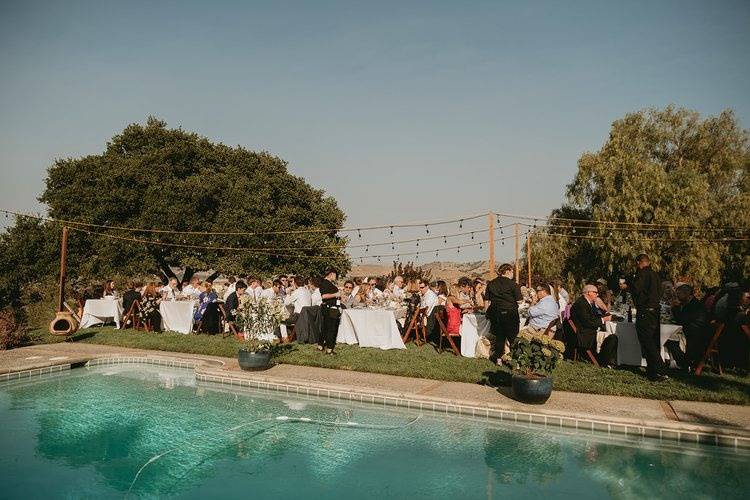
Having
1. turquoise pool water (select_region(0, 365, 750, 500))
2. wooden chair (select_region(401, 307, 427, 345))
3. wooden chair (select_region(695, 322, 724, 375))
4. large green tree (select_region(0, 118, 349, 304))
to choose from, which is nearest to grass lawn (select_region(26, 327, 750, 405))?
wooden chair (select_region(695, 322, 724, 375))

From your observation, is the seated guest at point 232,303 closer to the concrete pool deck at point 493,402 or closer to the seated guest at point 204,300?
the seated guest at point 204,300

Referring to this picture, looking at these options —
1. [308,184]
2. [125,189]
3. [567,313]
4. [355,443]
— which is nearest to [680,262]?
[567,313]

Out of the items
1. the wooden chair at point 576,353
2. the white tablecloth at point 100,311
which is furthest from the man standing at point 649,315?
the white tablecloth at point 100,311

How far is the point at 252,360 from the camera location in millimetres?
9648

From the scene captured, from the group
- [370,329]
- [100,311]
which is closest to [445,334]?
[370,329]

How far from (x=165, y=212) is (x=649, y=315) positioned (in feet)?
80.9

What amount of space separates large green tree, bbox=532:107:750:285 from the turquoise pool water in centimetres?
2324

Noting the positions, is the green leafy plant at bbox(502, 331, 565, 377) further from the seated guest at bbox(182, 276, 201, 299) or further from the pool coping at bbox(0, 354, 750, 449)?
the seated guest at bbox(182, 276, 201, 299)

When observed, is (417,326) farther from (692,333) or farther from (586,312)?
(692,333)

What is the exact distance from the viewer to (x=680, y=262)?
88.0 feet

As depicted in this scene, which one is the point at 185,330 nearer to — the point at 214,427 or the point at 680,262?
the point at 214,427

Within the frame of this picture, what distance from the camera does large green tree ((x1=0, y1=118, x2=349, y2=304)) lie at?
2611 cm

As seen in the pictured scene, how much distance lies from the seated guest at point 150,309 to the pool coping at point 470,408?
5.04 metres

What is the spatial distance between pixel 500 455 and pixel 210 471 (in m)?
3.33
